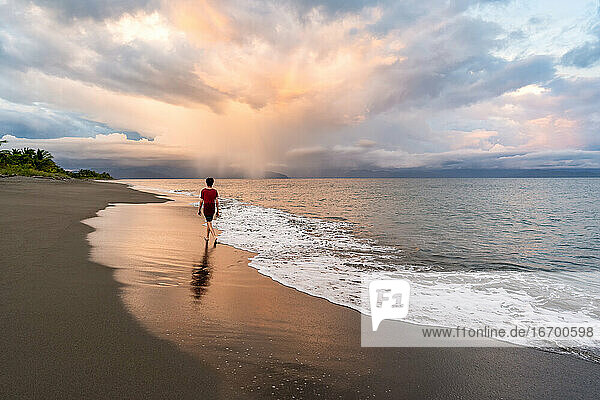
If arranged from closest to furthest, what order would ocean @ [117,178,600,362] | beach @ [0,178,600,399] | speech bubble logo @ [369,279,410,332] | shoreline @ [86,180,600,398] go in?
beach @ [0,178,600,399] < shoreline @ [86,180,600,398] < speech bubble logo @ [369,279,410,332] < ocean @ [117,178,600,362]

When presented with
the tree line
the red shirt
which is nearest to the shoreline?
the red shirt

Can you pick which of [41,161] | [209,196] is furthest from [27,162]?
[209,196]

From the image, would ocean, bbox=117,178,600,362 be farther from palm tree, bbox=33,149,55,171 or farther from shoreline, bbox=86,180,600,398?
palm tree, bbox=33,149,55,171

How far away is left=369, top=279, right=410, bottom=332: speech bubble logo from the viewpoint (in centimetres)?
612

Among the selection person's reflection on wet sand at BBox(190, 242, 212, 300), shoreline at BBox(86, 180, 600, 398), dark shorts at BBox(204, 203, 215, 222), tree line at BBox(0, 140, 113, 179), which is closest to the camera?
shoreline at BBox(86, 180, 600, 398)

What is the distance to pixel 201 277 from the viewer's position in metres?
7.97

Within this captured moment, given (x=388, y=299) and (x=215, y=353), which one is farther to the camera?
(x=388, y=299)

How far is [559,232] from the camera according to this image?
69.6ft

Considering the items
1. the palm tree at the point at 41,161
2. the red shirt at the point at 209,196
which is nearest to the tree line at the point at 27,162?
the palm tree at the point at 41,161

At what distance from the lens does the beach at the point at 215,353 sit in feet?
11.5

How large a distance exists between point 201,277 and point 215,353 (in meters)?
3.98

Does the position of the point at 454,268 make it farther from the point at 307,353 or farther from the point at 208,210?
the point at 208,210

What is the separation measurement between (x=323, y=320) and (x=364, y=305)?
132 cm

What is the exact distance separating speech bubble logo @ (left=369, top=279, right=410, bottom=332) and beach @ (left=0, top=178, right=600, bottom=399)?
52 cm
